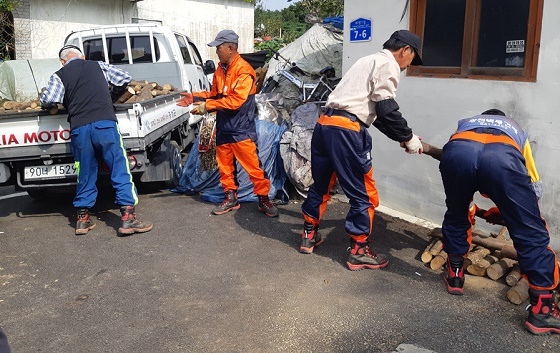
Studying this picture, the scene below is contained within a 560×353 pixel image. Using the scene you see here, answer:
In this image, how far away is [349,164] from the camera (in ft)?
13.3

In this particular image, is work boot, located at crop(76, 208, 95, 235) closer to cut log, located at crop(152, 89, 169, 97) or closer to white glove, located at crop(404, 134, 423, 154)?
cut log, located at crop(152, 89, 169, 97)

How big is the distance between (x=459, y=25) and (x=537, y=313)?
2.91 meters

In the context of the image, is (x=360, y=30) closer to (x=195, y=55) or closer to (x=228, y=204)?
(x=228, y=204)

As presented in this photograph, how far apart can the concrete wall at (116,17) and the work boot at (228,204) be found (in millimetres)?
8340

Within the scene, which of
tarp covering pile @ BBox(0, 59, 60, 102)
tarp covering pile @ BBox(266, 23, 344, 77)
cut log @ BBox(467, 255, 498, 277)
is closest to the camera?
cut log @ BBox(467, 255, 498, 277)

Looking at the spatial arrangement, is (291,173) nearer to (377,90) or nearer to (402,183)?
(402,183)

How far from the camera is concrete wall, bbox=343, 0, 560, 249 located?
4.09 metres

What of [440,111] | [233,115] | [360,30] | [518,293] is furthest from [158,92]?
[518,293]

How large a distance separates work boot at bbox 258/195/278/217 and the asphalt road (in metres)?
0.15

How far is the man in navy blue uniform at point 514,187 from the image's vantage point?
3.12 m

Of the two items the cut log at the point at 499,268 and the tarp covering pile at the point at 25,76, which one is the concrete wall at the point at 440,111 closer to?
the cut log at the point at 499,268

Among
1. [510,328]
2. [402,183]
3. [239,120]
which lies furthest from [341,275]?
[239,120]

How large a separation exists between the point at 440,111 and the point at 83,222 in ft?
12.5

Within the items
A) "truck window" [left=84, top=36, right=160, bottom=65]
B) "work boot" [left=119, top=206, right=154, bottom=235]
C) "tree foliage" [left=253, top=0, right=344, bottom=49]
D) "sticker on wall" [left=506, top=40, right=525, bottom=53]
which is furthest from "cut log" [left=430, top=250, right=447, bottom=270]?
"tree foliage" [left=253, top=0, right=344, bottom=49]
